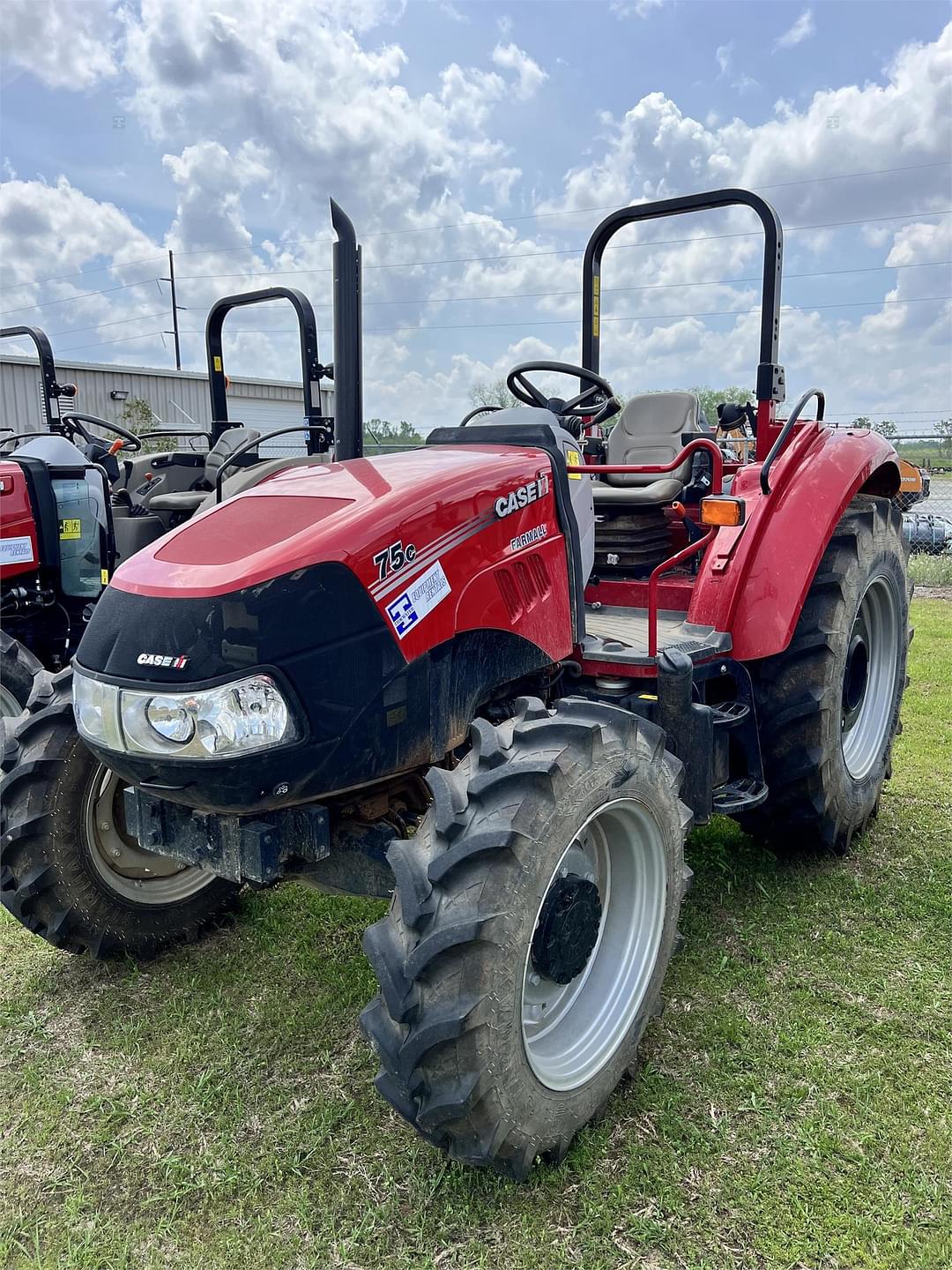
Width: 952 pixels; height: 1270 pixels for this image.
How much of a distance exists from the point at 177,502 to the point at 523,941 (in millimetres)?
5046

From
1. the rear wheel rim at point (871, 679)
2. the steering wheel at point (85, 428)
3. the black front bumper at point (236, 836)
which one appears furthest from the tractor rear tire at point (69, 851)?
the steering wheel at point (85, 428)

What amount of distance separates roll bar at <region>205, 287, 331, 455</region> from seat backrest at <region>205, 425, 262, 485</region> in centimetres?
22

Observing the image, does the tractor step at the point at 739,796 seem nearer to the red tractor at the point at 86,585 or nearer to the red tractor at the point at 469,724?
the red tractor at the point at 469,724

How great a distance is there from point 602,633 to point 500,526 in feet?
2.93

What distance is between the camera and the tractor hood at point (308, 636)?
6.50 ft

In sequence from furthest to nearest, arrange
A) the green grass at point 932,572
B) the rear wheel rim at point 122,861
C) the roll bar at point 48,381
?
the green grass at point 932,572 → the roll bar at point 48,381 → the rear wheel rim at point 122,861

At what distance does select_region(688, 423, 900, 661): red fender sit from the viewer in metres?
3.10

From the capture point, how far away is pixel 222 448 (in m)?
6.64

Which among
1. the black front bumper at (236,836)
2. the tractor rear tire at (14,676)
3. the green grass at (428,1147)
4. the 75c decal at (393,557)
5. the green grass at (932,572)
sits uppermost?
the 75c decal at (393,557)

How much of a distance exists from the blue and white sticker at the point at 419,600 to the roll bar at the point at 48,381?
→ 4744mm

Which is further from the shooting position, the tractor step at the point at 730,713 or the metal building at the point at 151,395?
the metal building at the point at 151,395

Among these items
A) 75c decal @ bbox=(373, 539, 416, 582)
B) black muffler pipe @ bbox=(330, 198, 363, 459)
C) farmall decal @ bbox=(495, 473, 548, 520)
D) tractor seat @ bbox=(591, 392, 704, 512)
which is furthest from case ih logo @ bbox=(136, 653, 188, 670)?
tractor seat @ bbox=(591, 392, 704, 512)

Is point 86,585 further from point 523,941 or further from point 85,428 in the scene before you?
point 523,941

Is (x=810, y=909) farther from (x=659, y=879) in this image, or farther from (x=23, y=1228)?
(x=23, y=1228)
